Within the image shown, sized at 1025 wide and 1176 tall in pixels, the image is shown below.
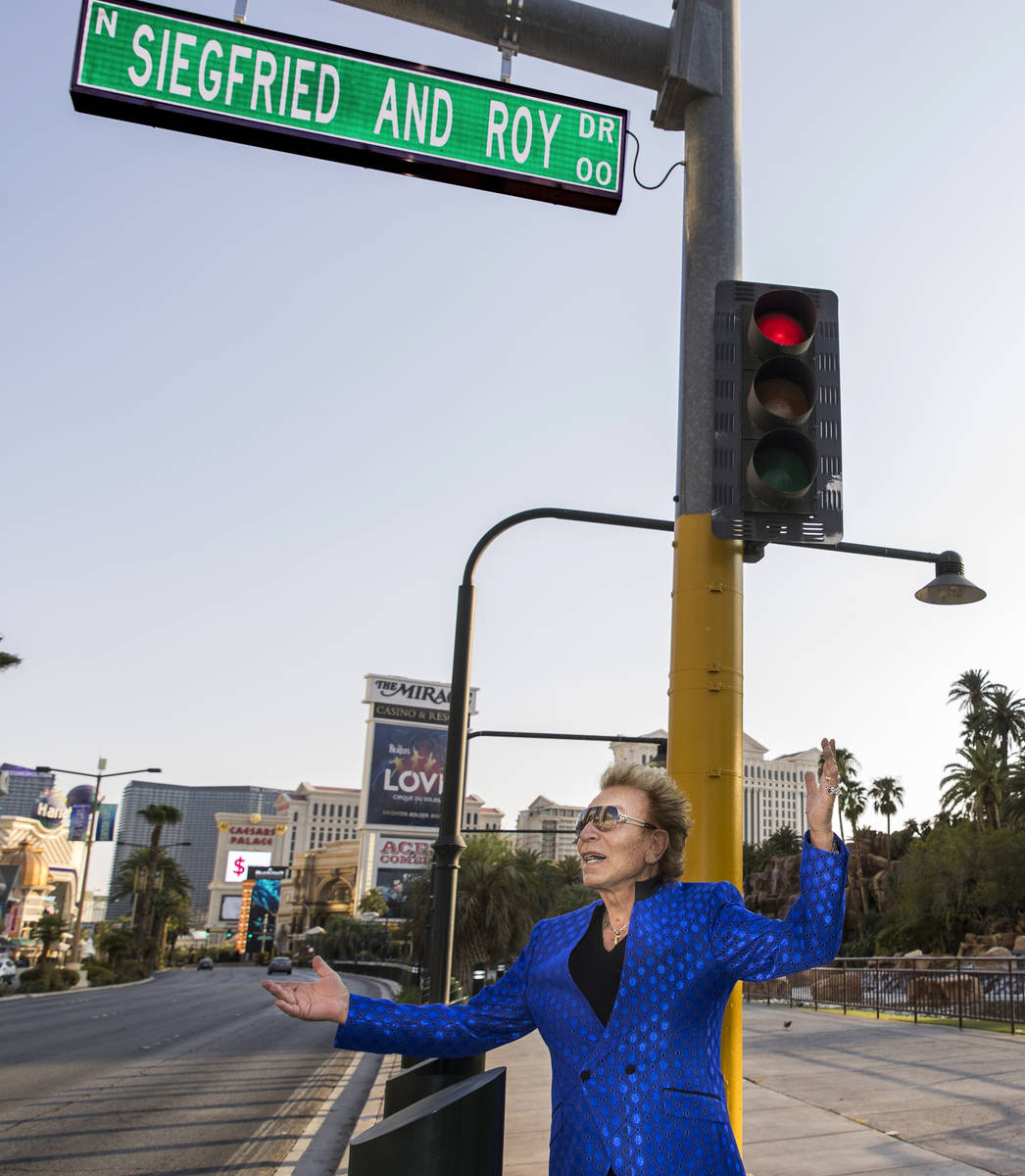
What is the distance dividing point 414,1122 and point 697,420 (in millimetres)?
2411

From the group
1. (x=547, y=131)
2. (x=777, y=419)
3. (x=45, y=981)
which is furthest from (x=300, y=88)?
(x=45, y=981)

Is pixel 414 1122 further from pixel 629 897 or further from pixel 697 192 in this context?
pixel 697 192

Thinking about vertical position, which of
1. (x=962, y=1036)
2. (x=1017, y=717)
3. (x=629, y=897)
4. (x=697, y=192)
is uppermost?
(x=1017, y=717)

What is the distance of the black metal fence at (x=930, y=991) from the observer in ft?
50.9

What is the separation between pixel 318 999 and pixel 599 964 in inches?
26.6

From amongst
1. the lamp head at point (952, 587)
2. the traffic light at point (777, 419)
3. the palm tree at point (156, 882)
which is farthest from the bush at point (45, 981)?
the traffic light at point (777, 419)

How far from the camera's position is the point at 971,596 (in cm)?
614

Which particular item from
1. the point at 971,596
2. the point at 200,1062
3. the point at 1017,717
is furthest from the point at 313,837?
the point at 971,596

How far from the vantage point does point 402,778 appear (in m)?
82.5

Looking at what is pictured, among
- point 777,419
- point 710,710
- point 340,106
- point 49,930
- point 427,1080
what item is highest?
point 340,106

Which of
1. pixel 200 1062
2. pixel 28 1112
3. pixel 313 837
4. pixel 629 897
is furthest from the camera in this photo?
pixel 313 837

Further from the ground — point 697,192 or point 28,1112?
point 697,192

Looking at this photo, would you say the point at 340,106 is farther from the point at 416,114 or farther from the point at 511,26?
the point at 511,26

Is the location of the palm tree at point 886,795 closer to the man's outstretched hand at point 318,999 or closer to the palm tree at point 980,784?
the palm tree at point 980,784
